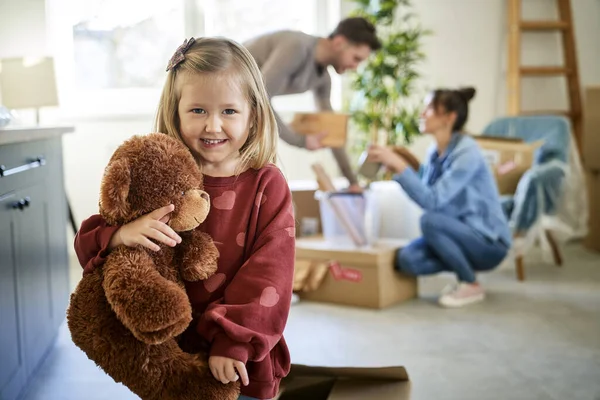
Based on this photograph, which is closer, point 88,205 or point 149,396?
point 149,396

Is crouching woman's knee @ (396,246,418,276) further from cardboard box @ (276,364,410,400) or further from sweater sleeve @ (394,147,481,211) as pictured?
cardboard box @ (276,364,410,400)

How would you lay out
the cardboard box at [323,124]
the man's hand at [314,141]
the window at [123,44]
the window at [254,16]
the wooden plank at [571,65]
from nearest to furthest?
the man's hand at [314,141] → the cardboard box at [323,124] → the window at [123,44] → the window at [254,16] → the wooden plank at [571,65]

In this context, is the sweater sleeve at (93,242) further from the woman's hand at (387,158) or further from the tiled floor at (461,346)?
the woman's hand at (387,158)

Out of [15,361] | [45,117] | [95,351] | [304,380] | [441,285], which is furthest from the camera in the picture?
[45,117]

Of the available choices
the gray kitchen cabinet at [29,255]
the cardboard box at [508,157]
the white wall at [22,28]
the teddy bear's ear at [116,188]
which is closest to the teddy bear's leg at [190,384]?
the teddy bear's ear at [116,188]

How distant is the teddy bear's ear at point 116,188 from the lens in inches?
43.3

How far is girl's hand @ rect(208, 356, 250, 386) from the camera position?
3.66ft

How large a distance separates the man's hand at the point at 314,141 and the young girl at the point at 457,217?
311mm

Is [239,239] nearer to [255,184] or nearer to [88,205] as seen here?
[255,184]

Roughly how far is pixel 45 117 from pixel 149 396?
3.63 m

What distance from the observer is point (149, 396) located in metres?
1.14

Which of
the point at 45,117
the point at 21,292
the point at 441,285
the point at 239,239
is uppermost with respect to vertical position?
the point at 45,117

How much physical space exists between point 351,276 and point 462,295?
500 mm

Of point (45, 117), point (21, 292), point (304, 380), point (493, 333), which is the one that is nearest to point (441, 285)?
point (493, 333)
